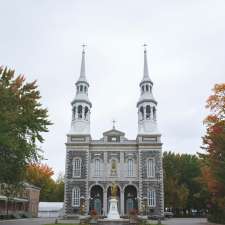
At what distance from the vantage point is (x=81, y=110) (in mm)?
55844

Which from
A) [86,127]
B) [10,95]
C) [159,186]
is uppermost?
[86,127]

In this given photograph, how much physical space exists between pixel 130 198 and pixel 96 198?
505 cm

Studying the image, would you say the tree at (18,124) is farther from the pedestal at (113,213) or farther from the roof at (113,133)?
the roof at (113,133)

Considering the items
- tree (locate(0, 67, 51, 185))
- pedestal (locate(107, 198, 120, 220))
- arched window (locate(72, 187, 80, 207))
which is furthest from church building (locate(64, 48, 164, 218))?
tree (locate(0, 67, 51, 185))

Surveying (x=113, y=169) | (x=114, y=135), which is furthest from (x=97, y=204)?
(x=114, y=135)

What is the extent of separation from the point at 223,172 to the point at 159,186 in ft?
78.9

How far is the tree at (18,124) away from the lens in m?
23.5

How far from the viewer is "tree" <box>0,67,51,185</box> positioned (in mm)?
23516

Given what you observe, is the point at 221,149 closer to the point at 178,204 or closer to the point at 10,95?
the point at 10,95

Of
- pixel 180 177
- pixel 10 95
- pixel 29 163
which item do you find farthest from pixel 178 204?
pixel 10 95

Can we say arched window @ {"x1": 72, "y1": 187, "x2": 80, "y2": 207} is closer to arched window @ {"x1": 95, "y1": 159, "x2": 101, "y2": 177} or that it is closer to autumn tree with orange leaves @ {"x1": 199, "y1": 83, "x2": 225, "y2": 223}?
arched window @ {"x1": 95, "y1": 159, "x2": 101, "y2": 177}

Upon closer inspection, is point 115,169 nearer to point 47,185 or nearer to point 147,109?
point 147,109

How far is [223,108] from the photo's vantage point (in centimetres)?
3077

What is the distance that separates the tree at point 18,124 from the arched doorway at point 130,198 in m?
27.0
